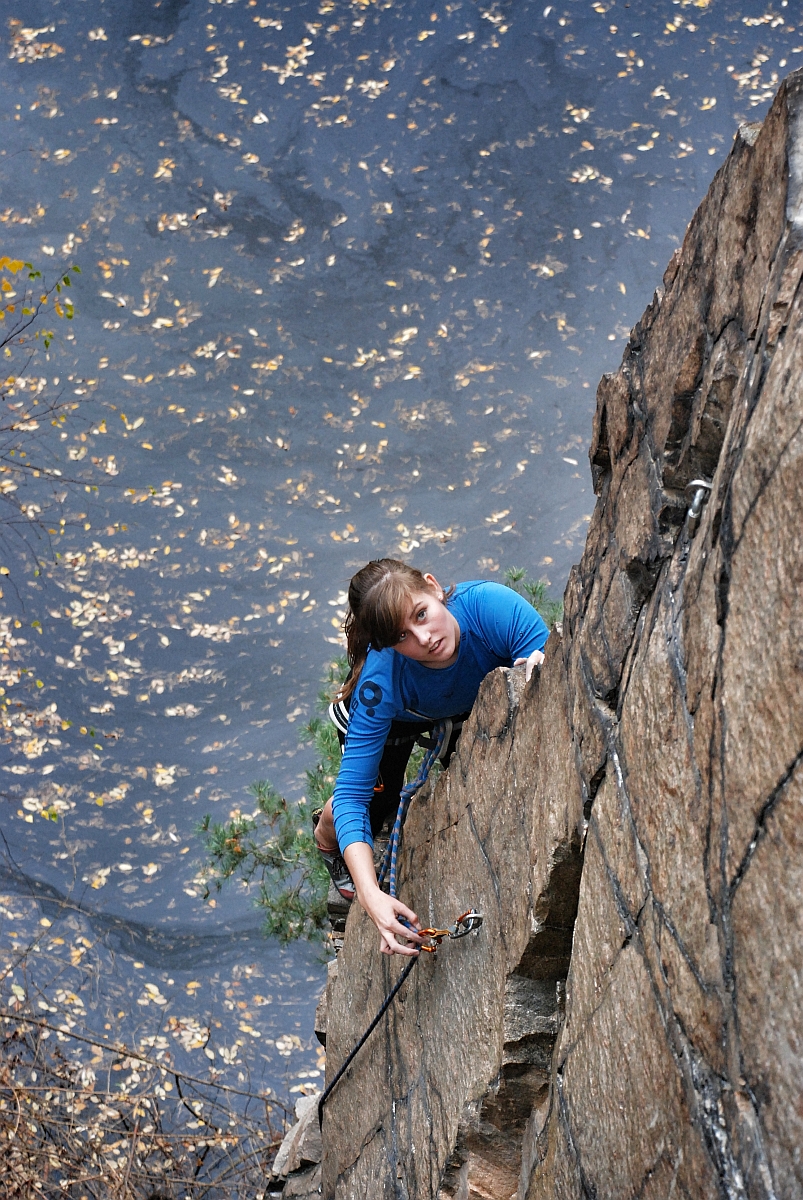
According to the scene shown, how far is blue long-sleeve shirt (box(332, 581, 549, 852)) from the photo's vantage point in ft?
7.55

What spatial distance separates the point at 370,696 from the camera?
2.32 m

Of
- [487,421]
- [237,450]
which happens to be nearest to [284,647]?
[237,450]

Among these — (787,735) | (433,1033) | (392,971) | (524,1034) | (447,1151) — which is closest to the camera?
(787,735)

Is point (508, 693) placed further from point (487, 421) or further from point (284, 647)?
point (487, 421)

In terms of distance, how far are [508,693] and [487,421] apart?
22.0 feet

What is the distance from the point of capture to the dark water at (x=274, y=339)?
286 inches

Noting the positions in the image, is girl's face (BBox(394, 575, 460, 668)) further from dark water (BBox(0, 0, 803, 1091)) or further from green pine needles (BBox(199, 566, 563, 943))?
dark water (BBox(0, 0, 803, 1091))

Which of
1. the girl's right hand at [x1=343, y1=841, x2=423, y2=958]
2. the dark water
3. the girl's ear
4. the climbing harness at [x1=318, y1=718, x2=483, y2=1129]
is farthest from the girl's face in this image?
the dark water

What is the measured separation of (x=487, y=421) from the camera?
8.50 meters

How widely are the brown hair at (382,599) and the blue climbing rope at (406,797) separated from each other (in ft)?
1.27

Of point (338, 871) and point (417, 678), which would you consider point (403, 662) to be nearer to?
point (417, 678)

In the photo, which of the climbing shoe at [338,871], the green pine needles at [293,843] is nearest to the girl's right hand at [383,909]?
the climbing shoe at [338,871]

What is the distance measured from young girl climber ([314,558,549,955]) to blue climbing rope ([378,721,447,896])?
0.03 metres

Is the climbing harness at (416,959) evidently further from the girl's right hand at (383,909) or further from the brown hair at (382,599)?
the brown hair at (382,599)
